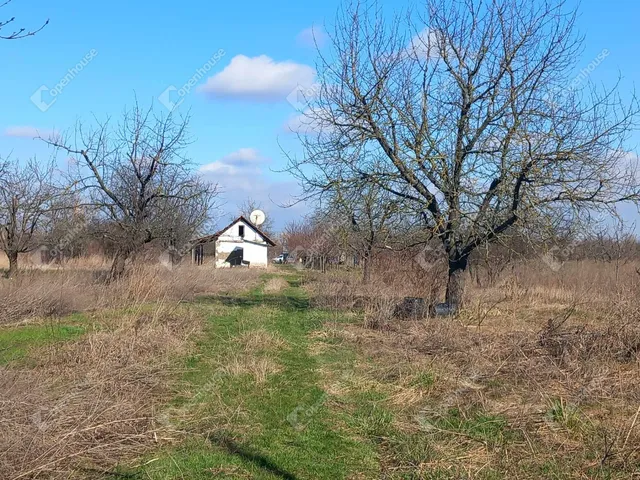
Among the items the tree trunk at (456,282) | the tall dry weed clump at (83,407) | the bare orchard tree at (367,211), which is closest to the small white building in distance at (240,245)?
the bare orchard tree at (367,211)

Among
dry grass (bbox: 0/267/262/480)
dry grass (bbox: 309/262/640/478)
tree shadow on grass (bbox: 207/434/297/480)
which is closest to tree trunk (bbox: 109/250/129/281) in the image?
dry grass (bbox: 0/267/262/480)

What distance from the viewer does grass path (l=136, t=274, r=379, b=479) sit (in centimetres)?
493

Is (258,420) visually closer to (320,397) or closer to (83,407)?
(320,397)

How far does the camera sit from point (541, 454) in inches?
198

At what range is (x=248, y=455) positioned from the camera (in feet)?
17.1

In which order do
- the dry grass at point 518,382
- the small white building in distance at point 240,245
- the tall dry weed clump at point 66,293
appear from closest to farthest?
1. the dry grass at point 518,382
2. the tall dry weed clump at point 66,293
3. the small white building in distance at point 240,245

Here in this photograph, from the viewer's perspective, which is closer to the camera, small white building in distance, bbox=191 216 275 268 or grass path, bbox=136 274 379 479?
grass path, bbox=136 274 379 479

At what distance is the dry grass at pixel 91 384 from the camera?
4586mm

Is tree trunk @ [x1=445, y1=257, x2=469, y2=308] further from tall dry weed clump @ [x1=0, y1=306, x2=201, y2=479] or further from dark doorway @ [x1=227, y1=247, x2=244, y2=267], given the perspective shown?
dark doorway @ [x1=227, y1=247, x2=244, y2=267]

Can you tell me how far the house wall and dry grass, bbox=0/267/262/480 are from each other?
41.4m

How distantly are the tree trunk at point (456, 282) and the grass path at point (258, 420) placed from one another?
4.28 meters

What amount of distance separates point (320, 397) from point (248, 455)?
2102 millimetres

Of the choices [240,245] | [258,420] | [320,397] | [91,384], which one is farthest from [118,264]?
[240,245]

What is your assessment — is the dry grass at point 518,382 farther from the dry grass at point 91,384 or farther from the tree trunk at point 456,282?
the dry grass at point 91,384
